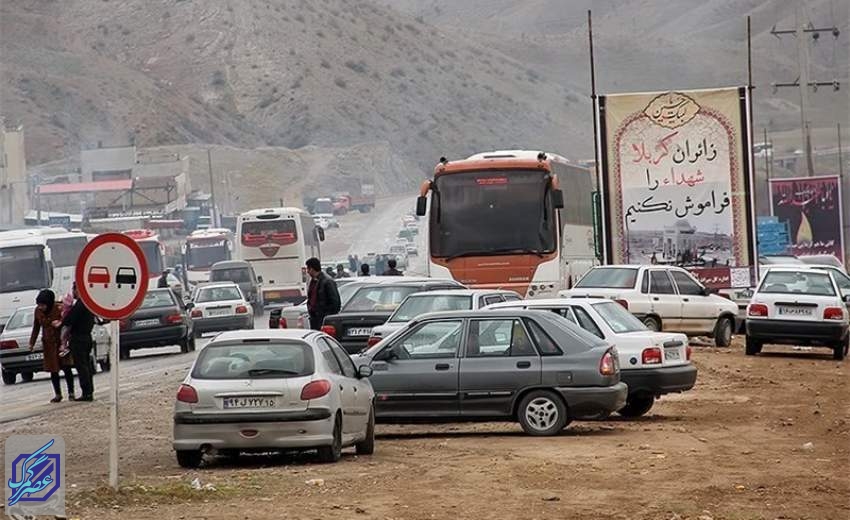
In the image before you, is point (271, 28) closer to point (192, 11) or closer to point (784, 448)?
point (192, 11)

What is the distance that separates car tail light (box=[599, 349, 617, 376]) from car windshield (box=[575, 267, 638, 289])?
14.8 metres

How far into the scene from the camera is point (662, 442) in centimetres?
1720

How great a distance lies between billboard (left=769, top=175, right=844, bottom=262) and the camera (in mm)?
72812

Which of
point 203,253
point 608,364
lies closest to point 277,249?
point 203,253

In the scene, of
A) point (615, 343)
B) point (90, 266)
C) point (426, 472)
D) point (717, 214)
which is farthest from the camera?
point (717, 214)

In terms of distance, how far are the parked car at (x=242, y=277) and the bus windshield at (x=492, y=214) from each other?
28958 mm

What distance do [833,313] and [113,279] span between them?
19.9m

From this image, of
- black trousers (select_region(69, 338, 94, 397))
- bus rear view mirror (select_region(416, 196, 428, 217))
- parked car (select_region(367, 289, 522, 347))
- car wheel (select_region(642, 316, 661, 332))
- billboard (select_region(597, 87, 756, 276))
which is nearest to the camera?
parked car (select_region(367, 289, 522, 347))

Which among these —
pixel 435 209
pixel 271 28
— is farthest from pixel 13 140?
pixel 435 209

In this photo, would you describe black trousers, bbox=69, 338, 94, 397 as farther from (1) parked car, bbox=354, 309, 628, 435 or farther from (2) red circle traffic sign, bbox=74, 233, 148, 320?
(2) red circle traffic sign, bbox=74, 233, 148, 320

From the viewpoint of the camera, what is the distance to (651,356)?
20.0 meters

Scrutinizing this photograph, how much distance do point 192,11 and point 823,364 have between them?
156m

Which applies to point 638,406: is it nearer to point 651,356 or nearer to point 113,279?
point 651,356

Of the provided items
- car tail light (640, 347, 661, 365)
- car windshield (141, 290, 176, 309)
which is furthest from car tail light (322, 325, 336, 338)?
car windshield (141, 290, 176, 309)
